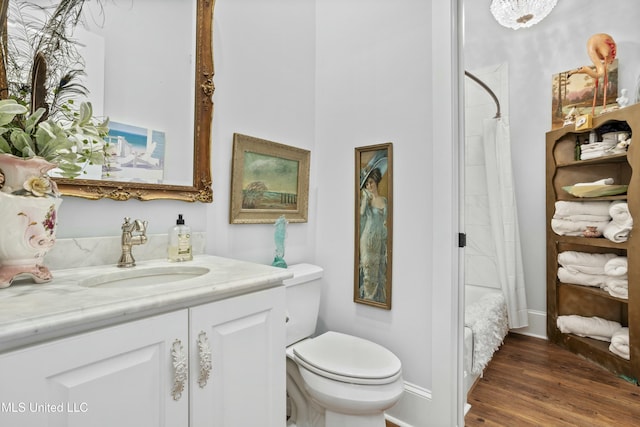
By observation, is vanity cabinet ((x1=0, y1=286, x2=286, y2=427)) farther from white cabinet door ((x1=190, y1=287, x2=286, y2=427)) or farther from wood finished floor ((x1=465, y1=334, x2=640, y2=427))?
wood finished floor ((x1=465, y1=334, x2=640, y2=427))

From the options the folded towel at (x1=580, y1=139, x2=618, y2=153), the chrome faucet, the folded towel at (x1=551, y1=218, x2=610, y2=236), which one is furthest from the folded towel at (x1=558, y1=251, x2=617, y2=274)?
the chrome faucet

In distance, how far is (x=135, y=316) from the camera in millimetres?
717

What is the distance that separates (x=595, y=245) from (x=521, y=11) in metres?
1.74

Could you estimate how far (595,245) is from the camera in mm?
2225

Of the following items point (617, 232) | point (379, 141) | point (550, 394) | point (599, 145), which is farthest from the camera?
point (599, 145)

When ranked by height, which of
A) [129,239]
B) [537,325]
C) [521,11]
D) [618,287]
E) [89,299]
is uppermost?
[521,11]

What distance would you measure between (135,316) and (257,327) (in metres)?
0.35

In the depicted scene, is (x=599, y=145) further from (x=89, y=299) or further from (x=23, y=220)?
(x=23, y=220)

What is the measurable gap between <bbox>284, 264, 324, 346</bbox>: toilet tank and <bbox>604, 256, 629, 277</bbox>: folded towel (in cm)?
200

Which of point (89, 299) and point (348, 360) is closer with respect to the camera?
point (89, 299)

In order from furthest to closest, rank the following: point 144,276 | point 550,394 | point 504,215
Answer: point 504,215, point 550,394, point 144,276

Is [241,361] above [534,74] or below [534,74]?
below

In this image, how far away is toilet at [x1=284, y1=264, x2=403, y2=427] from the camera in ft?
3.96

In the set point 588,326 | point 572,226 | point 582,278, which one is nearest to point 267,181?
point 572,226
